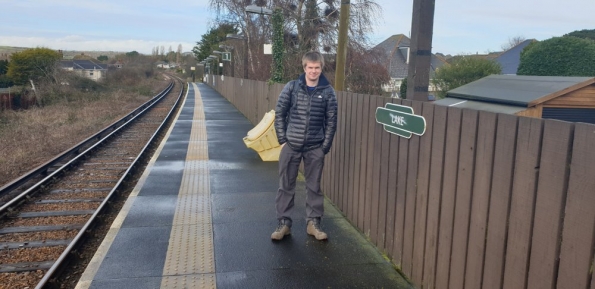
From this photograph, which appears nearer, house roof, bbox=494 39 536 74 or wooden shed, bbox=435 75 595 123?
wooden shed, bbox=435 75 595 123

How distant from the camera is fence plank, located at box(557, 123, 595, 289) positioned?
2.25 meters

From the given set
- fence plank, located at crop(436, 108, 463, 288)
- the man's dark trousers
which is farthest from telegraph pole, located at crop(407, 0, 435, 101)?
fence plank, located at crop(436, 108, 463, 288)

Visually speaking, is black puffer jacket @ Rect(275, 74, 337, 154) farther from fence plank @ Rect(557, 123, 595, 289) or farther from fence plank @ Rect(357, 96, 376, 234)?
fence plank @ Rect(557, 123, 595, 289)

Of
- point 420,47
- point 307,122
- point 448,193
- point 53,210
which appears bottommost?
point 53,210

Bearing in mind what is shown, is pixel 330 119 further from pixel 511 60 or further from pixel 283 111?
pixel 511 60

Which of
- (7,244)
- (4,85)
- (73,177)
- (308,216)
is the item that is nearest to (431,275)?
A: (308,216)

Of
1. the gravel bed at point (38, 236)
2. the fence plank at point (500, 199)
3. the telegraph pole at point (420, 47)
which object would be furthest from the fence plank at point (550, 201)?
the gravel bed at point (38, 236)

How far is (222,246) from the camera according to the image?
4.87 meters

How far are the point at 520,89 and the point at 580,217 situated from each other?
11133 millimetres

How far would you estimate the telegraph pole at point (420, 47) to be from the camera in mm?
4535

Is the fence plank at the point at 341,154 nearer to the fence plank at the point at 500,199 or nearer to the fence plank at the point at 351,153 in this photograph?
the fence plank at the point at 351,153

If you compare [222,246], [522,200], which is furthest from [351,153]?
[522,200]

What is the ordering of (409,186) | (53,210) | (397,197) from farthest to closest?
(53,210), (397,197), (409,186)

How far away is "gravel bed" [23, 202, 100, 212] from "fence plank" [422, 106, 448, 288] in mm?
5220
